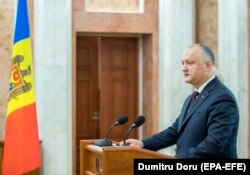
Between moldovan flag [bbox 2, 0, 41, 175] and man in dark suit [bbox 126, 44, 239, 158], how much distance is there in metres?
2.92

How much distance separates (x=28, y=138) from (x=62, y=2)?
7.69 feet

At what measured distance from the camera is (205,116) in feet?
12.1

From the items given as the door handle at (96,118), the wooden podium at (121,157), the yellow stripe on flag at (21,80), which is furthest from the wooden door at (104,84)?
the wooden podium at (121,157)

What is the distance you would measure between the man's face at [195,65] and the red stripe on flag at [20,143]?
3243mm

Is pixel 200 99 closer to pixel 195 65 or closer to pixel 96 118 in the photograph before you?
pixel 195 65

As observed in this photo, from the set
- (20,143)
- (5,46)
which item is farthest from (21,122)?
(5,46)

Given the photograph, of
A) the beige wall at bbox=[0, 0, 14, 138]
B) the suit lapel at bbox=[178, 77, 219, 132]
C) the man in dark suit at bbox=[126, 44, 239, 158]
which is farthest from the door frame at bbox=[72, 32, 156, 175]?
the suit lapel at bbox=[178, 77, 219, 132]

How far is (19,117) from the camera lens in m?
6.59

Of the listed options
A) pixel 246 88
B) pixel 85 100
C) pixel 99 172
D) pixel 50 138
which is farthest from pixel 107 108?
pixel 99 172

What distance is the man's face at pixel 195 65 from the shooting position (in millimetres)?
3793

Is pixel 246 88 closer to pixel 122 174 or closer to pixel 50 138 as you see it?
pixel 50 138

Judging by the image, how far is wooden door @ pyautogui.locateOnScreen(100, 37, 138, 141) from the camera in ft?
29.6

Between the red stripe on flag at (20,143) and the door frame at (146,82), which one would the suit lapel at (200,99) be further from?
the door frame at (146,82)

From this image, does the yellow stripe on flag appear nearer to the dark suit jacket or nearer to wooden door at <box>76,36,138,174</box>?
wooden door at <box>76,36,138,174</box>
